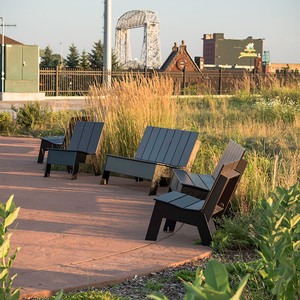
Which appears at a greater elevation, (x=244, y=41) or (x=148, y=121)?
(x=244, y=41)

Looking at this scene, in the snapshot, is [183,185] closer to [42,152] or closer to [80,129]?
[80,129]

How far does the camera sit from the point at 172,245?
4.62 meters

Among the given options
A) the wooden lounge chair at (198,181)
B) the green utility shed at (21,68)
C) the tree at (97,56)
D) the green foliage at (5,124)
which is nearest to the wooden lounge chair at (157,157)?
the wooden lounge chair at (198,181)

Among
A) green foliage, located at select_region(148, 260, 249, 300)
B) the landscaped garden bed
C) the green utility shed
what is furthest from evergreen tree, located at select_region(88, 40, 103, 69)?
green foliage, located at select_region(148, 260, 249, 300)

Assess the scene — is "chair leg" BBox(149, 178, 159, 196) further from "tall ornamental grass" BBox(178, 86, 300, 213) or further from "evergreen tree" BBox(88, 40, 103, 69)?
"evergreen tree" BBox(88, 40, 103, 69)

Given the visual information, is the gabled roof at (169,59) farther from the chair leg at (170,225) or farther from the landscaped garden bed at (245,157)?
the chair leg at (170,225)

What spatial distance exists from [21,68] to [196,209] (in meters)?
24.8

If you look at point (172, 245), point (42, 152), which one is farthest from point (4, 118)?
point (172, 245)

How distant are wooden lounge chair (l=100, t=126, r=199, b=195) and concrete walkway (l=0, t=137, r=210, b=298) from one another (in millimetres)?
279

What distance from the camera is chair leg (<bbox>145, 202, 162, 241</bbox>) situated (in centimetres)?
462

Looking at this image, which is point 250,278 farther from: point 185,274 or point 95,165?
point 95,165

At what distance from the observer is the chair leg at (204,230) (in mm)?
4469

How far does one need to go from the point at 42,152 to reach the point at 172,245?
15.7 feet

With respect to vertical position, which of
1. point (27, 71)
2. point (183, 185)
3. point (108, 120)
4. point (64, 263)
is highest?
point (27, 71)
